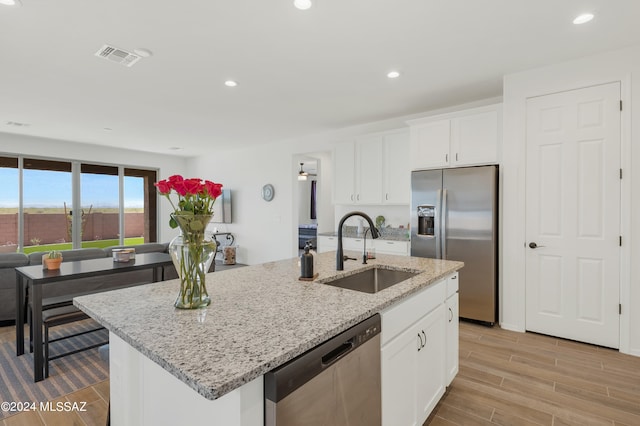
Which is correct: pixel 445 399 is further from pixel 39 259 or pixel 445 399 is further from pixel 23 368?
pixel 39 259

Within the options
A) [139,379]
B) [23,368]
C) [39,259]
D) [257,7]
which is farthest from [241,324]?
[39,259]

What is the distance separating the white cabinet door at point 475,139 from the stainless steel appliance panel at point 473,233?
231 millimetres

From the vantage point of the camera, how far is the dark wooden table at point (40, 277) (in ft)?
8.06

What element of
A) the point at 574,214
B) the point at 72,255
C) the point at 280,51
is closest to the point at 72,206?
the point at 72,255

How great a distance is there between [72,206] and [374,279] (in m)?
6.92

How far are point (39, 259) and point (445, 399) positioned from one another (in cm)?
426

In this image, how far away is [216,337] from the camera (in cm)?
104

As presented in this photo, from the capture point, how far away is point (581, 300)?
296cm

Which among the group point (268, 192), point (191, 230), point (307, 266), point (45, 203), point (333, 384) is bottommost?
point (333, 384)

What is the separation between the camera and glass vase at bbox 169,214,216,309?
4.16 feet

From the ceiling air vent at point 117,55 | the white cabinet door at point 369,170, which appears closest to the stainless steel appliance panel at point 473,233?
the white cabinet door at point 369,170

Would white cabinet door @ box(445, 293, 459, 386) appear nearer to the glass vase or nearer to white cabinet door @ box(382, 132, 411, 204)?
the glass vase

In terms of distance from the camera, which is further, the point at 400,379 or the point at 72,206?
the point at 72,206

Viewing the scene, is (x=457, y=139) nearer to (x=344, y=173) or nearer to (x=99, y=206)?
(x=344, y=173)
